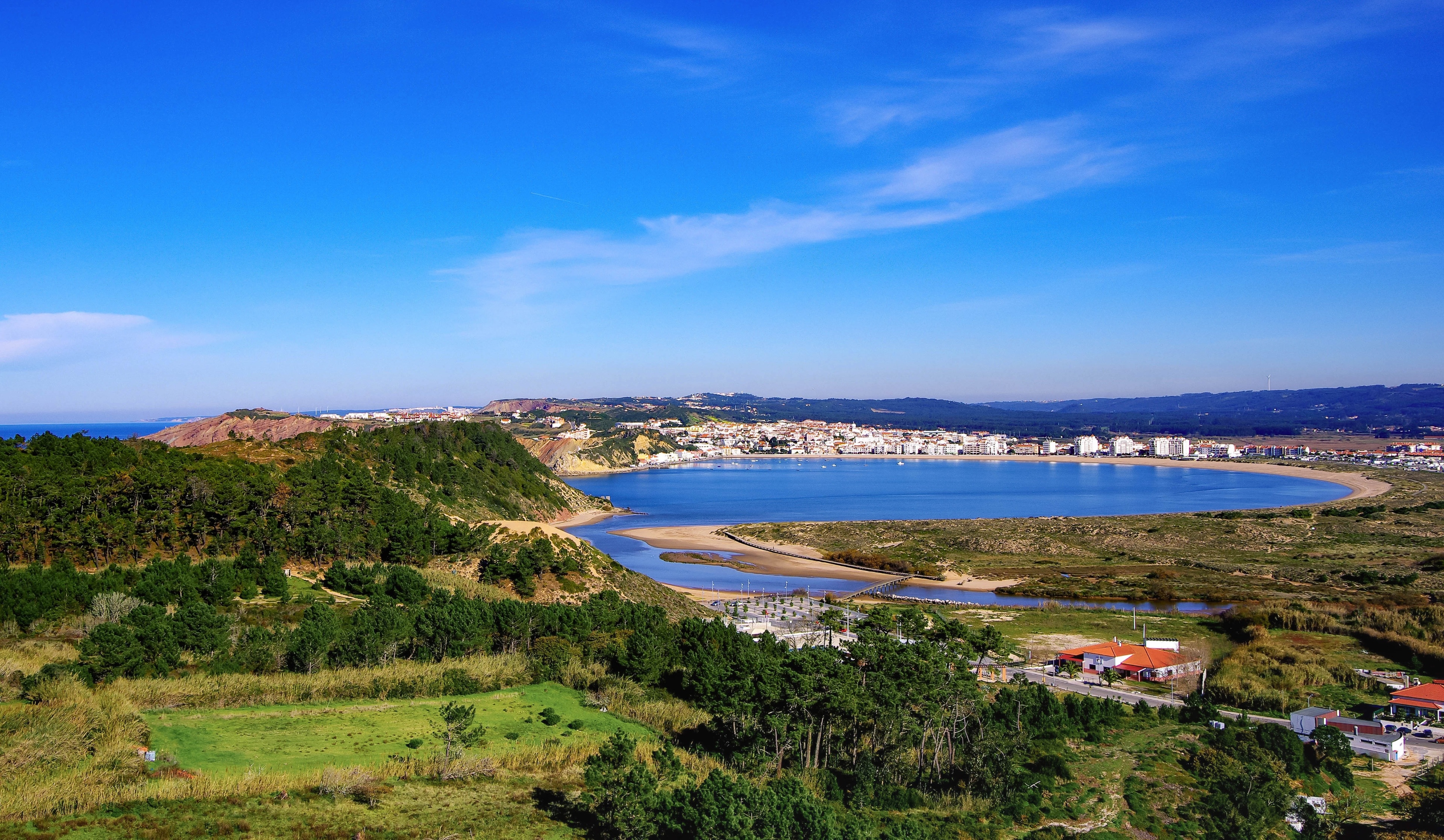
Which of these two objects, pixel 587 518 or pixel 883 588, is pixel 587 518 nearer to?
pixel 587 518

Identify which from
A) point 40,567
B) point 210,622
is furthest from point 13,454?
point 210,622

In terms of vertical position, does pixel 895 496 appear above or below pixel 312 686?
below

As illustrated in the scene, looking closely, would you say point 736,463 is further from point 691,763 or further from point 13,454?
point 691,763

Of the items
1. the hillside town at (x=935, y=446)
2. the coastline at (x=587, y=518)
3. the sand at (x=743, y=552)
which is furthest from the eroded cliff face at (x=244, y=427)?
the hillside town at (x=935, y=446)

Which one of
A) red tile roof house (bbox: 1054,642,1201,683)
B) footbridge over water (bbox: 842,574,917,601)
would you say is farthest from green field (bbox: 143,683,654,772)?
footbridge over water (bbox: 842,574,917,601)

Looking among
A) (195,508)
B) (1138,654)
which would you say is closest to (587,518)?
(195,508)

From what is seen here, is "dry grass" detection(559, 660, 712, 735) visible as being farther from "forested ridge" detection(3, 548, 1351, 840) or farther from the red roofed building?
the red roofed building
